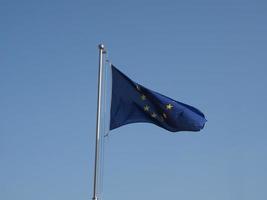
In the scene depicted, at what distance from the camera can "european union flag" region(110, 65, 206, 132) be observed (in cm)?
2166

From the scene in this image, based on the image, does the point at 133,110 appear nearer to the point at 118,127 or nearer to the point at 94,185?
the point at 118,127

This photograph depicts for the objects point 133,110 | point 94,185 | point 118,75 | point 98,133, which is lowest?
point 94,185

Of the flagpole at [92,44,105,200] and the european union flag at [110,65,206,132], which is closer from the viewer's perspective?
the flagpole at [92,44,105,200]

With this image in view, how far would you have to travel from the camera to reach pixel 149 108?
2186 cm

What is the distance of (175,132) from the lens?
21.8 metres

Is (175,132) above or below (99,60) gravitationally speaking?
below

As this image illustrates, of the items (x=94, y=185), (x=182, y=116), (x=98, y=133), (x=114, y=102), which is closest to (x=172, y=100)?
(x=182, y=116)

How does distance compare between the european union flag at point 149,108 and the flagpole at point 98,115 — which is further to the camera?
the european union flag at point 149,108

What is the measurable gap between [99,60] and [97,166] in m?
4.44

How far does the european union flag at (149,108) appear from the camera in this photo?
21.7 m

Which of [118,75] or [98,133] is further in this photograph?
[118,75]

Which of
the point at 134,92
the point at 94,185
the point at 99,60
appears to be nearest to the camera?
the point at 94,185

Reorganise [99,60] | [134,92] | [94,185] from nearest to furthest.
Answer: [94,185]
[99,60]
[134,92]

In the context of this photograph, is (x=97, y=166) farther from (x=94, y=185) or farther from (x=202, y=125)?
(x=202, y=125)
